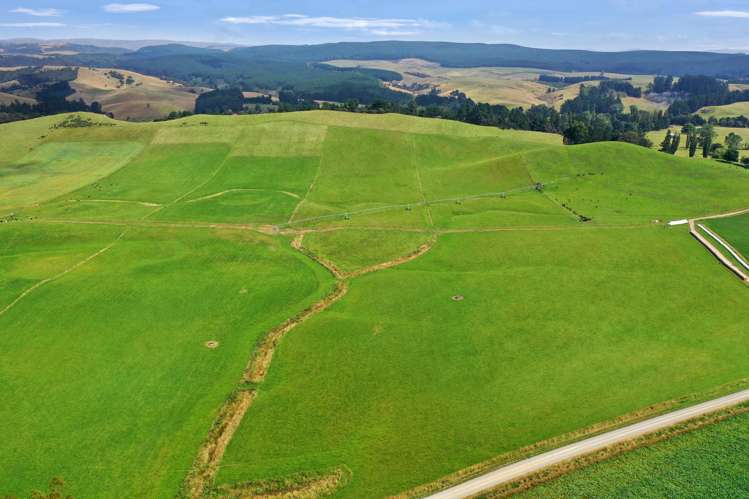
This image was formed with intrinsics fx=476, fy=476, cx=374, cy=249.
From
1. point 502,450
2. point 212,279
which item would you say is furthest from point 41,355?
point 502,450

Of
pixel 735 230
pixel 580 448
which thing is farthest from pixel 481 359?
pixel 735 230

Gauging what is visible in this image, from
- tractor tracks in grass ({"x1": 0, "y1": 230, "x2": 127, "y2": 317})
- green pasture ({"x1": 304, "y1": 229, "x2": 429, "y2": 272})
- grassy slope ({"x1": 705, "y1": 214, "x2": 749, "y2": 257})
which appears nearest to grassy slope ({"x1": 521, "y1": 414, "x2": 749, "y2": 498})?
green pasture ({"x1": 304, "y1": 229, "x2": 429, "y2": 272})

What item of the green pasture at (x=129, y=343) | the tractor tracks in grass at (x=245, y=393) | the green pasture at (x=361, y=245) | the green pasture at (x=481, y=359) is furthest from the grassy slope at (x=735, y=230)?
the green pasture at (x=129, y=343)

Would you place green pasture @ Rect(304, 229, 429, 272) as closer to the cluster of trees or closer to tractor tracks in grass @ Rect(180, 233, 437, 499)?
tractor tracks in grass @ Rect(180, 233, 437, 499)

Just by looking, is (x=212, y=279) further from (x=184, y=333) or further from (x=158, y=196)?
(x=158, y=196)

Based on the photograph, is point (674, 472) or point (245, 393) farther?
point (245, 393)

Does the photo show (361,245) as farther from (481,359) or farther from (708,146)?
(708,146)
